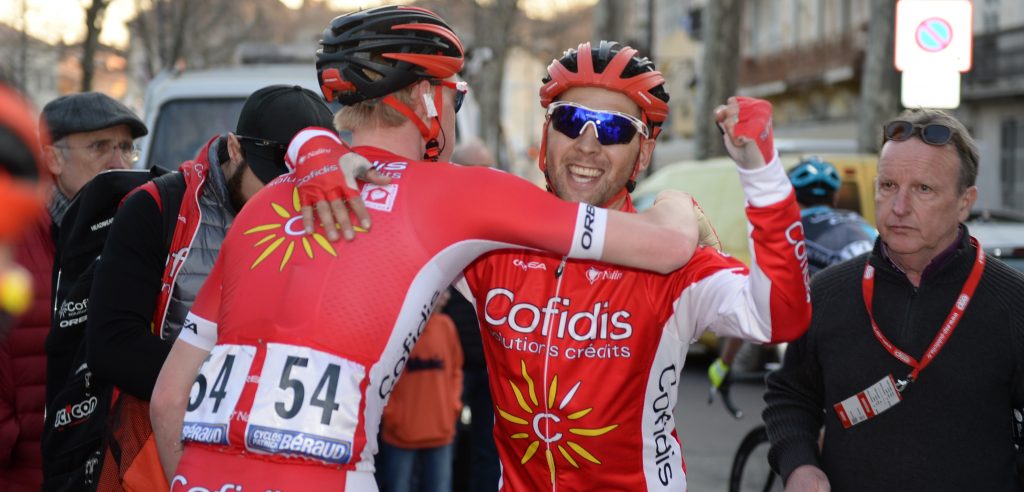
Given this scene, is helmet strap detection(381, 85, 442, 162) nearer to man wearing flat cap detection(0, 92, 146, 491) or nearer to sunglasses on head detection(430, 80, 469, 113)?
sunglasses on head detection(430, 80, 469, 113)

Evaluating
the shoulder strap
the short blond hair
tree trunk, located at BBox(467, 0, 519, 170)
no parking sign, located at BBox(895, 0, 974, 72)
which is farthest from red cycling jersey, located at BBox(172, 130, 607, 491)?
tree trunk, located at BBox(467, 0, 519, 170)

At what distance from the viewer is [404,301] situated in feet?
8.46

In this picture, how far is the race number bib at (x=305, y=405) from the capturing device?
8.10ft

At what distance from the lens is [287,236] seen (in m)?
2.64

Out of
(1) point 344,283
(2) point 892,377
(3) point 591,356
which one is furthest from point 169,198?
(2) point 892,377

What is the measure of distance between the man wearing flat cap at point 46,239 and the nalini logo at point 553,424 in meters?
1.86

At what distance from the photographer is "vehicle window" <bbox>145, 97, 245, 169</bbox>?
8523mm

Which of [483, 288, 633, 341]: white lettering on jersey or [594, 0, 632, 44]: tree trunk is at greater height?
Result: [594, 0, 632, 44]: tree trunk

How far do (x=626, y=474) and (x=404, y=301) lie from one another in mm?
799

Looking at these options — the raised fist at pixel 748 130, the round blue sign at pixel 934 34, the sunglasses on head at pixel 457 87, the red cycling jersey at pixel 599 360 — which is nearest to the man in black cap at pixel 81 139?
the sunglasses on head at pixel 457 87

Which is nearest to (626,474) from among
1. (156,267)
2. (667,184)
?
(156,267)

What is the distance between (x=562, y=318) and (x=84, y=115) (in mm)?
2618

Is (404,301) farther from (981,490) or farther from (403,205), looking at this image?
(981,490)

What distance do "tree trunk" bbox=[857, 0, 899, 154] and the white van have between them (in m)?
17.3
